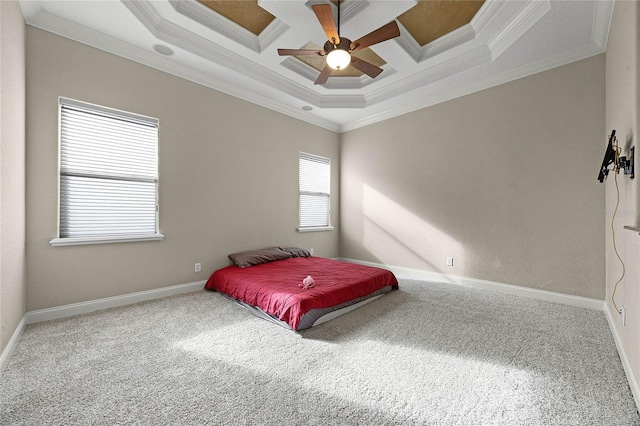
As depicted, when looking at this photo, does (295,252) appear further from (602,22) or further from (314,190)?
(602,22)

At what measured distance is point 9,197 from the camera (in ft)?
6.57

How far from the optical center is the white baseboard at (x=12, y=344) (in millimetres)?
1791

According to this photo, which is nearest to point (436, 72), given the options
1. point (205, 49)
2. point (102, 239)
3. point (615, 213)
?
point (615, 213)

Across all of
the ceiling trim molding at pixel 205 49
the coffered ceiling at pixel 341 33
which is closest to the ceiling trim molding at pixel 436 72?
the coffered ceiling at pixel 341 33

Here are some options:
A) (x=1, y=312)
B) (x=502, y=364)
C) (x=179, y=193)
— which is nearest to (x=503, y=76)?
(x=502, y=364)

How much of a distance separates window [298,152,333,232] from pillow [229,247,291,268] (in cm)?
78

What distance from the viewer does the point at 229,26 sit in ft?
9.97

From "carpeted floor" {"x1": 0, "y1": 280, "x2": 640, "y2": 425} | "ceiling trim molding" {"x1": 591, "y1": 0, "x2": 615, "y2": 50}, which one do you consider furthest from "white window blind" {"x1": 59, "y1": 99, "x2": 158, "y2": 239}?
"ceiling trim molding" {"x1": 591, "y1": 0, "x2": 615, "y2": 50}

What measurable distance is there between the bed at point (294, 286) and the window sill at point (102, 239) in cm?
88

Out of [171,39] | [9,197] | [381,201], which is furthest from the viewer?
[381,201]

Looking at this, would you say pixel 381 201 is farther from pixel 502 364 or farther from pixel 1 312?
pixel 1 312

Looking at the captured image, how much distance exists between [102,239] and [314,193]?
333 centimetres

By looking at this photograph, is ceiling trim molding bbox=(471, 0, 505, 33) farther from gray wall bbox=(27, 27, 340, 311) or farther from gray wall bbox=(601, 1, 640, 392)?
gray wall bbox=(27, 27, 340, 311)

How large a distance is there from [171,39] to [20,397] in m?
3.31
